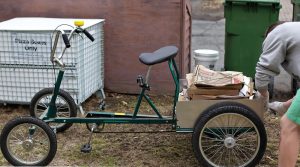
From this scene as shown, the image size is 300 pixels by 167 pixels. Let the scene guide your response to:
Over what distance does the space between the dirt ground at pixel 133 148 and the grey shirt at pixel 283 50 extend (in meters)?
1.09

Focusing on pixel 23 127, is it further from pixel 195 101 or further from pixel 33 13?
pixel 33 13

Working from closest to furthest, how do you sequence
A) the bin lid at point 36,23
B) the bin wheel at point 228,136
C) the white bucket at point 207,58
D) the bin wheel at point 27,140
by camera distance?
the bin wheel at point 228,136, the bin wheel at point 27,140, the bin lid at point 36,23, the white bucket at point 207,58

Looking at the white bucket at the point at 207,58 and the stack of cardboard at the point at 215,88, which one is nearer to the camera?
the stack of cardboard at the point at 215,88

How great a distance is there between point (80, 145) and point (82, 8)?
1965 millimetres

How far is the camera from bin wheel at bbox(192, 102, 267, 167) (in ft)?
13.3

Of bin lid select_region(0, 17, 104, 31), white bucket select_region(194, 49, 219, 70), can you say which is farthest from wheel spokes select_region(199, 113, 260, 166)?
bin lid select_region(0, 17, 104, 31)

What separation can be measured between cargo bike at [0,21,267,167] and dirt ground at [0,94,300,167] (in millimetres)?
177

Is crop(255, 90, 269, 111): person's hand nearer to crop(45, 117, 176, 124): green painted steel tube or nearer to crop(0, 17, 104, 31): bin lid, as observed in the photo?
crop(45, 117, 176, 124): green painted steel tube

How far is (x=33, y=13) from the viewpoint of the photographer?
248 inches

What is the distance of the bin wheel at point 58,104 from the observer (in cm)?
495

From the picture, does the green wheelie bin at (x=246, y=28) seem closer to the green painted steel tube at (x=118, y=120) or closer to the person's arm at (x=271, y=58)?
the green painted steel tube at (x=118, y=120)

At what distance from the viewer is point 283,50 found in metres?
3.61

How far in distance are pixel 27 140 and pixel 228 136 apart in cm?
168

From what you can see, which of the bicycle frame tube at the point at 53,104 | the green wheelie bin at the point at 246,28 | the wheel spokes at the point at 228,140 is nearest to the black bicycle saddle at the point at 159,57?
the wheel spokes at the point at 228,140
